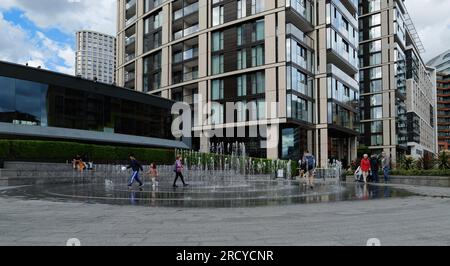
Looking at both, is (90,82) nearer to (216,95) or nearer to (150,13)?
(216,95)

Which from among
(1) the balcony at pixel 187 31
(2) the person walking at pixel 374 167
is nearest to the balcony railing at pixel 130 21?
(1) the balcony at pixel 187 31

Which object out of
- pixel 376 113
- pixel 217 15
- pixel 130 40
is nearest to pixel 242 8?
pixel 217 15

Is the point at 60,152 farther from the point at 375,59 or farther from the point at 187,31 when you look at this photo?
the point at 375,59

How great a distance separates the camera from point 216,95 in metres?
48.2

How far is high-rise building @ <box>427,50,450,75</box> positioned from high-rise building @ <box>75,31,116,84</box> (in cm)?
12689

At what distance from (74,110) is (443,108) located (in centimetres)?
15435

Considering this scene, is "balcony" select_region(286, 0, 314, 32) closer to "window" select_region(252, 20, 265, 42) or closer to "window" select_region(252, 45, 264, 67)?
"window" select_region(252, 20, 265, 42)

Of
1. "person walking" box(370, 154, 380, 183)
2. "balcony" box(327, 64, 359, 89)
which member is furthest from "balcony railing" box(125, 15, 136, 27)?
"person walking" box(370, 154, 380, 183)

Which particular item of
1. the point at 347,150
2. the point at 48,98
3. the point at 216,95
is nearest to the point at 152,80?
the point at 216,95

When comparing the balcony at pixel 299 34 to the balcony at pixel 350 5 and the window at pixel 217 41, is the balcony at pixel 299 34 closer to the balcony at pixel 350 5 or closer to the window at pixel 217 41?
the window at pixel 217 41

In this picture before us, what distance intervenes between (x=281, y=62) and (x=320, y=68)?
8.47m

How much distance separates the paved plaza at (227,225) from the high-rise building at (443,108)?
16107 cm

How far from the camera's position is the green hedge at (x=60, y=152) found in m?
24.6

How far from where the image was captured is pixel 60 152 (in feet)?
89.0
